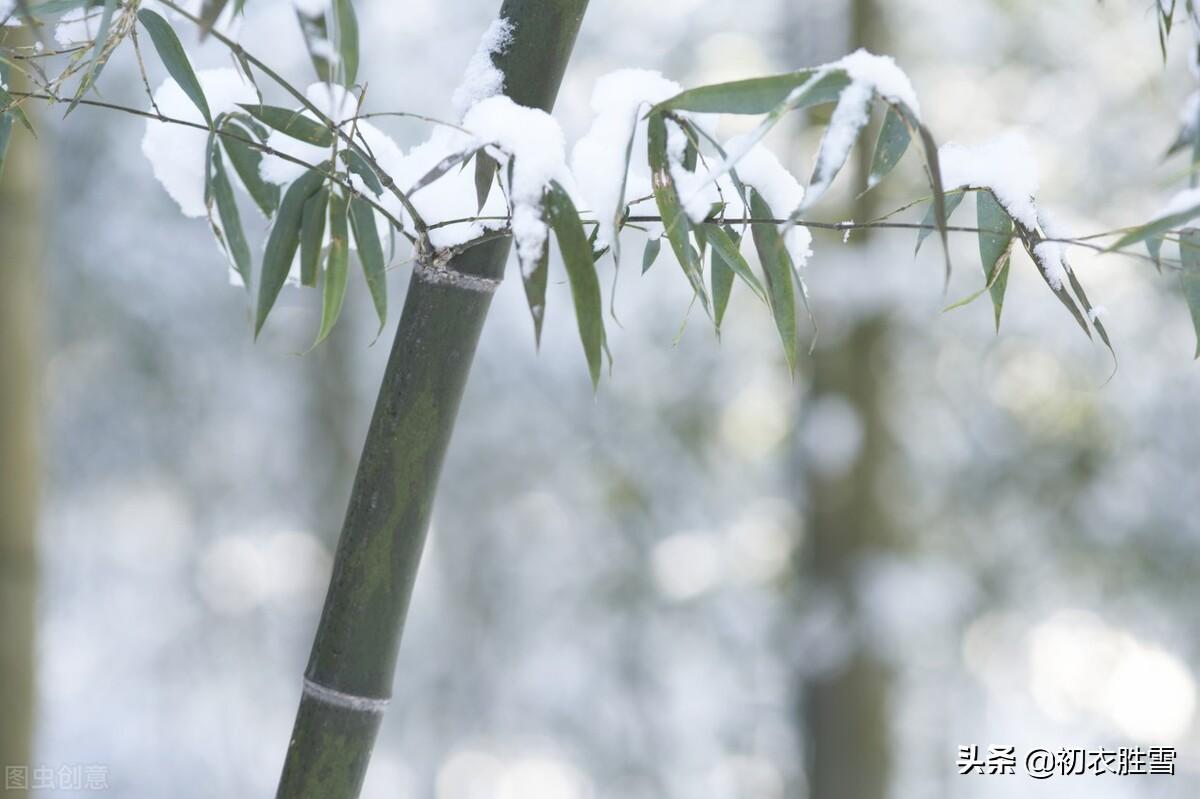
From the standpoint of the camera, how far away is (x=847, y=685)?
202cm

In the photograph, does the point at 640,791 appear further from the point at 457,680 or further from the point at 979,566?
the point at 979,566

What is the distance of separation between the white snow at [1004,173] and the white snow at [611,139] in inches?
6.0

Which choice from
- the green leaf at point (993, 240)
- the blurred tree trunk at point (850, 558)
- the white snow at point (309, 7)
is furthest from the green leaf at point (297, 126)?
the blurred tree trunk at point (850, 558)

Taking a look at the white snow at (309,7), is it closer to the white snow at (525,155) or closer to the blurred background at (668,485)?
the white snow at (525,155)

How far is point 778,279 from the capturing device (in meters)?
0.50

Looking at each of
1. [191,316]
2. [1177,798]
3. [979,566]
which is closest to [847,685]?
[979,566]

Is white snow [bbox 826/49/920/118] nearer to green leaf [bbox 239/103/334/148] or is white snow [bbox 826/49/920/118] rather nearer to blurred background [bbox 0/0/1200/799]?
green leaf [bbox 239/103/334/148]

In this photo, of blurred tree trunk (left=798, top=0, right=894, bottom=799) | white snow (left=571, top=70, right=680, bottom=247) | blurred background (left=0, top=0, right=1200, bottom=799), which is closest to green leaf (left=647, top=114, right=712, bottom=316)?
white snow (left=571, top=70, right=680, bottom=247)

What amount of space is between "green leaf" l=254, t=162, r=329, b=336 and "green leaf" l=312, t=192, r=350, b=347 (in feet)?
0.05

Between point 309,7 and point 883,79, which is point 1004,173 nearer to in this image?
point 883,79

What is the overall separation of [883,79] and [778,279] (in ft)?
0.39

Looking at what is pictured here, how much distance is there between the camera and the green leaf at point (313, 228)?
0.52m

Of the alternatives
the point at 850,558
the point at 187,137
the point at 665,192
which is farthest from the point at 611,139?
the point at 850,558

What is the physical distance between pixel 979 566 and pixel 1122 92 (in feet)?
3.41
